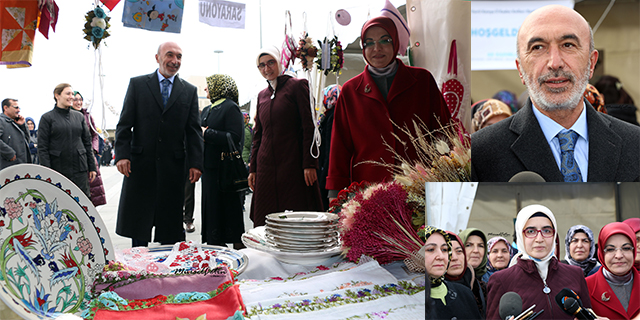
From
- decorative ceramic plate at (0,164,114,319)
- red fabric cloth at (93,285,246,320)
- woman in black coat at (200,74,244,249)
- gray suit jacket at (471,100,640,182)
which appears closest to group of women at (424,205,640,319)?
gray suit jacket at (471,100,640,182)

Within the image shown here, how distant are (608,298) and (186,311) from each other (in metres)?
0.80

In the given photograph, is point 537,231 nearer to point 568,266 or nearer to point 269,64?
point 568,266

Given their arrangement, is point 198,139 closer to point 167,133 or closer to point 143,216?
point 167,133

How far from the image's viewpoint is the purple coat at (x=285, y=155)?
2861 mm

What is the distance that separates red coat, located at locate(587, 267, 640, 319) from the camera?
2.53ft

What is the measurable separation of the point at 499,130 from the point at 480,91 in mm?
97

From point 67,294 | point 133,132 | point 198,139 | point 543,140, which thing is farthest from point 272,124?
point 543,140

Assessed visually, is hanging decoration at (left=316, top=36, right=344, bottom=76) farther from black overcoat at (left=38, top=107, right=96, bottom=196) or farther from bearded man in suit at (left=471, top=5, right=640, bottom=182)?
black overcoat at (left=38, top=107, right=96, bottom=196)

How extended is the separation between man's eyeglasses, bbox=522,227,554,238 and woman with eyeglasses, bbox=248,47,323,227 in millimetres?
2077

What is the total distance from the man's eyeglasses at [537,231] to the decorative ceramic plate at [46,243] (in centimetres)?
95

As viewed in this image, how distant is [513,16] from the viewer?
2.94 ft

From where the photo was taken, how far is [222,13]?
3.14 meters

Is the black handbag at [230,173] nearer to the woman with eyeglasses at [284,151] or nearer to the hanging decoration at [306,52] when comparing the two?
the woman with eyeglasses at [284,151]

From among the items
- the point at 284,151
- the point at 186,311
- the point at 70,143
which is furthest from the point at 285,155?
the point at 70,143
